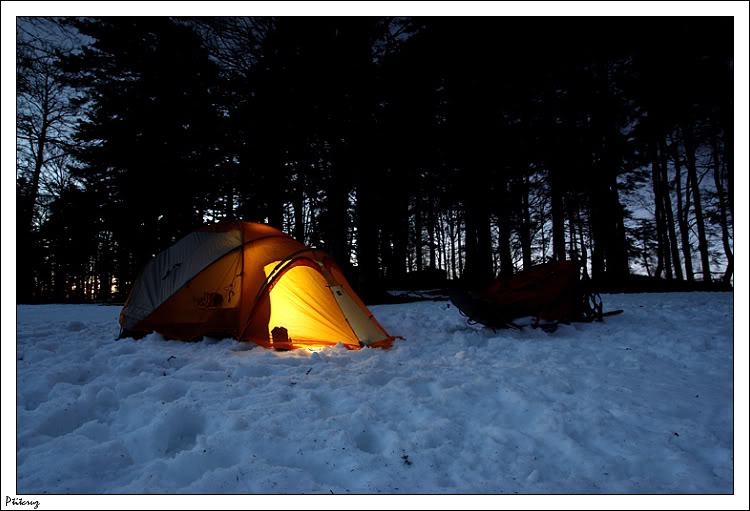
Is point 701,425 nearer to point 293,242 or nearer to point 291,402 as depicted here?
point 291,402

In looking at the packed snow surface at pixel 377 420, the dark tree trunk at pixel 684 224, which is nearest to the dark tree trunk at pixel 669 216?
the dark tree trunk at pixel 684 224

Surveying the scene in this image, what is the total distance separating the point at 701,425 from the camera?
233 cm

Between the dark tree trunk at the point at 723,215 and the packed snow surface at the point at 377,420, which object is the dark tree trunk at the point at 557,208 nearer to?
the dark tree trunk at the point at 723,215

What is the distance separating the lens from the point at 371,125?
9.45 metres

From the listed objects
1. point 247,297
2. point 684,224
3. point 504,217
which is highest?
point 504,217

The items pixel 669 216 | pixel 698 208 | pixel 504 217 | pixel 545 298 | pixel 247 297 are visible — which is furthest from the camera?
pixel 669 216

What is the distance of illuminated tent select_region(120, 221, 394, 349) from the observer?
4.86m

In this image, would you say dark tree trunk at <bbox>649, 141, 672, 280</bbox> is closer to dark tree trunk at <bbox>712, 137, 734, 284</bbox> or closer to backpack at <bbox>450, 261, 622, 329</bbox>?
dark tree trunk at <bbox>712, 137, 734, 284</bbox>

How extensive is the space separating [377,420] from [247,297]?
3.21 m

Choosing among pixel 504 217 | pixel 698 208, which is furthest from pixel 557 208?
pixel 698 208

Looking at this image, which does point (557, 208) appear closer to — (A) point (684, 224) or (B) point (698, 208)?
(A) point (684, 224)

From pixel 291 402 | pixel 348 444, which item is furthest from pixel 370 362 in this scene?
pixel 348 444

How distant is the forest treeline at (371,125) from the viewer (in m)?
9.09

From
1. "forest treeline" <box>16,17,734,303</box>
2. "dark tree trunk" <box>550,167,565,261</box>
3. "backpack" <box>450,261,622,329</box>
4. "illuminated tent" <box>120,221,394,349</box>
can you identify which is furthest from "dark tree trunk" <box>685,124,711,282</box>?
"illuminated tent" <box>120,221,394,349</box>
